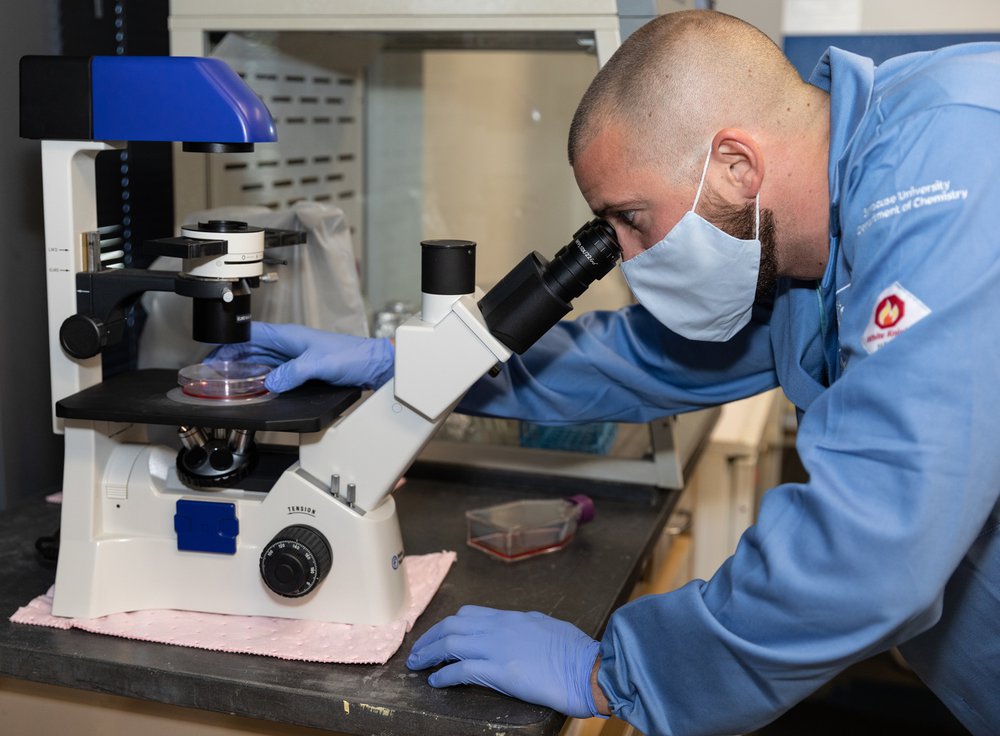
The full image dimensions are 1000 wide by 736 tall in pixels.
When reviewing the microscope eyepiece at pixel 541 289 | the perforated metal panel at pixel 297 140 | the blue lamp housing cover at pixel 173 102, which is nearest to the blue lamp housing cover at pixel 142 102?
the blue lamp housing cover at pixel 173 102

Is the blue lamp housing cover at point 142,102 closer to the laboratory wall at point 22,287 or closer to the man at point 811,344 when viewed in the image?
the man at point 811,344

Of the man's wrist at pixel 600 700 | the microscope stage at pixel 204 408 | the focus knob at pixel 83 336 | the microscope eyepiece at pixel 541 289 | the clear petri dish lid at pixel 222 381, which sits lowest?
the man's wrist at pixel 600 700

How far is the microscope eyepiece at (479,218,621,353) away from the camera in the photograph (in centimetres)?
104

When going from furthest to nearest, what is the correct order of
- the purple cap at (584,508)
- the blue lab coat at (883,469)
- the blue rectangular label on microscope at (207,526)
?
1. the purple cap at (584,508)
2. the blue rectangular label on microscope at (207,526)
3. the blue lab coat at (883,469)

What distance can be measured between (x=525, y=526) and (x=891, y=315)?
645 millimetres

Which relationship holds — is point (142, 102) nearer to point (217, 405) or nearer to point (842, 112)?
point (217, 405)

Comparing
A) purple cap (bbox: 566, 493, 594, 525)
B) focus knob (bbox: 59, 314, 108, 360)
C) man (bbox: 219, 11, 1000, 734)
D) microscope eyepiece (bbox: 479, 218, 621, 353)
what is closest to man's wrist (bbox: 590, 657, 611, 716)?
man (bbox: 219, 11, 1000, 734)

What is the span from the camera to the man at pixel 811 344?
31.9 inches

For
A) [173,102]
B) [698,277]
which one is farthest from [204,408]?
[698,277]

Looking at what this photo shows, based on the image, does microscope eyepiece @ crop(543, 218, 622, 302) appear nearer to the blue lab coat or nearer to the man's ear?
the man's ear

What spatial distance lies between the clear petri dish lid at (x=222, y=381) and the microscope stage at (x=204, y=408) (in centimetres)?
2

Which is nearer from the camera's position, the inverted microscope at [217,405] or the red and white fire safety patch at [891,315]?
the red and white fire safety patch at [891,315]

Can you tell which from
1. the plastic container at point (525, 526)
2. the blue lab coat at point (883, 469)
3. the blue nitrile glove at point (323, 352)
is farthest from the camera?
the plastic container at point (525, 526)

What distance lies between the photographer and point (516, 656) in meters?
1.00
